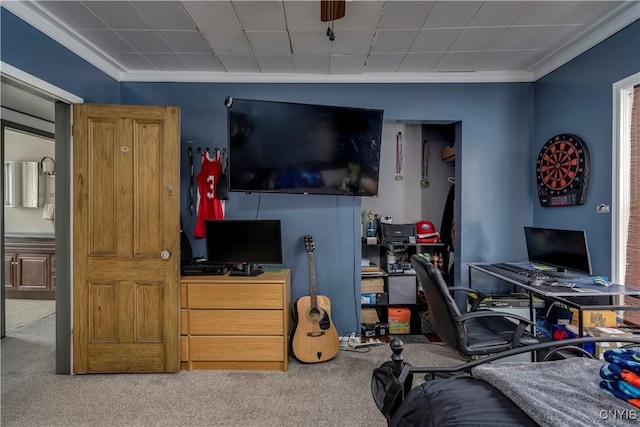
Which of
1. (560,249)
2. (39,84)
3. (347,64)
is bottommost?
(560,249)

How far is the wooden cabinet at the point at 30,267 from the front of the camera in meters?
4.53

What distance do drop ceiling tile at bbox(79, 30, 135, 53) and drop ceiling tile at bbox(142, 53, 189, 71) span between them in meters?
0.17

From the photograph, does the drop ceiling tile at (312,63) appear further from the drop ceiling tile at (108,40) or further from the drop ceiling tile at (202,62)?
the drop ceiling tile at (108,40)

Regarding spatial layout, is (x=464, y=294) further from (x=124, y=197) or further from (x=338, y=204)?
(x=124, y=197)

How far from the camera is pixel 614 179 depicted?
92.3 inches

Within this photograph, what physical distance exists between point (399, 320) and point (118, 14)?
141 inches

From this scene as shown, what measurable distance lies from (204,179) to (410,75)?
2.26m

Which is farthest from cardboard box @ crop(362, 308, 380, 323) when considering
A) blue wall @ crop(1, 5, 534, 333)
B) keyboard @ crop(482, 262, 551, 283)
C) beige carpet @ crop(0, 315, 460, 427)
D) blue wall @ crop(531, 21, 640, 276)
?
blue wall @ crop(531, 21, 640, 276)

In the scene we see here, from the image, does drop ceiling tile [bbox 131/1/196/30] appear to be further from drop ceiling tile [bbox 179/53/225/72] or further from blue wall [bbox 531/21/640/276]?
blue wall [bbox 531/21/640/276]

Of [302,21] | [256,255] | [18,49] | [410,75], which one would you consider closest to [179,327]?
[256,255]

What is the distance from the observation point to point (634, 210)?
2260 millimetres

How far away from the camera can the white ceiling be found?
7.22 ft

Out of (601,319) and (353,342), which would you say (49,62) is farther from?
(601,319)

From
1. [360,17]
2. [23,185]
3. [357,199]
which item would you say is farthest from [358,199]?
[23,185]
